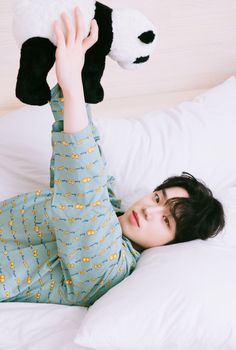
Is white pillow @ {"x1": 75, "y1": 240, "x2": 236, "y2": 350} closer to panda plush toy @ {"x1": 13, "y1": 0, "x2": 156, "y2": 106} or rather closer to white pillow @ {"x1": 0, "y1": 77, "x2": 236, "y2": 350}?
white pillow @ {"x1": 0, "y1": 77, "x2": 236, "y2": 350}

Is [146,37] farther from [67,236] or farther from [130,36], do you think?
[67,236]

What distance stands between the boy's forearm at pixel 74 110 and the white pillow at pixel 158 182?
37 centimetres

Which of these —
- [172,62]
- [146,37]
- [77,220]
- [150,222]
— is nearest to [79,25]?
[146,37]

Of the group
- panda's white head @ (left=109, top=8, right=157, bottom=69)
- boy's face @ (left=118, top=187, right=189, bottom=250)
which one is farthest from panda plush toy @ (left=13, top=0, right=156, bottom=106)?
boy's face @ (left=118, top=187, right=189, bottom=250)

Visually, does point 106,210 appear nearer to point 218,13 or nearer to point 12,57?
point 12,57

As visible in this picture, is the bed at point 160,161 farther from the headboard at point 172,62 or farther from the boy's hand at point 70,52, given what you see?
the boy's hand at point 70,52

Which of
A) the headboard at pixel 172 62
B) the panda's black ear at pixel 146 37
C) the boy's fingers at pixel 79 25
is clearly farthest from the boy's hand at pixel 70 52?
the headboard at pixel 172 62

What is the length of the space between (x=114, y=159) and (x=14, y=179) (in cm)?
30

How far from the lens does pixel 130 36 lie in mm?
926

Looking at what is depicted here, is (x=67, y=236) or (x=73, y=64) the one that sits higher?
(x=73, y=64)

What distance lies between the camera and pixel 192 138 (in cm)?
151

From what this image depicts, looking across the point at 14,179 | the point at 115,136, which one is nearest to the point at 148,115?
the point at 115,136

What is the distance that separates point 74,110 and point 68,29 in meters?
0.14

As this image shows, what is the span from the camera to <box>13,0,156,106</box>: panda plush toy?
2.75ft
